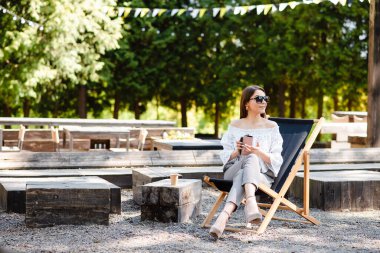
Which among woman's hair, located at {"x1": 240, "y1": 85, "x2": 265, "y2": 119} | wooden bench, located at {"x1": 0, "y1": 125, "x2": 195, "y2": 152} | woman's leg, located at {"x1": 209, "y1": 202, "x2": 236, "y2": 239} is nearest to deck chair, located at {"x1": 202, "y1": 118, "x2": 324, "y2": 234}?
woman's leg, located at {"x1": 209, "y1": 202, "x2": 236, "y2": 239}

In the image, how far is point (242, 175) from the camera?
6152mm

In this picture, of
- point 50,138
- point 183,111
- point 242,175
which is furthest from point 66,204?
point 183,111

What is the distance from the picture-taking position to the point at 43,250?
5.30 meters

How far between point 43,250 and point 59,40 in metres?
12.5

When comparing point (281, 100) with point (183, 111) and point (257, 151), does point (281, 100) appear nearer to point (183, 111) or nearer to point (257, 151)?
point (183, 111)

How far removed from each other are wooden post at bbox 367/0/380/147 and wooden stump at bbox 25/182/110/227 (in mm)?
7265

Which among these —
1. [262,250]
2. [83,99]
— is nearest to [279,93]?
[83,99]

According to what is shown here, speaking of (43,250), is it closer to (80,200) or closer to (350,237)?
(80,200)

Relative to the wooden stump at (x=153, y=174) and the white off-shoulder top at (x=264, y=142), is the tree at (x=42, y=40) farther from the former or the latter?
the white off-shoulder top at (x=264, y=142)

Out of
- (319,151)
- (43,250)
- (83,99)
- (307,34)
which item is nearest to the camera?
(43,250)

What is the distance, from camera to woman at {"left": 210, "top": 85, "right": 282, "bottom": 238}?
604cm

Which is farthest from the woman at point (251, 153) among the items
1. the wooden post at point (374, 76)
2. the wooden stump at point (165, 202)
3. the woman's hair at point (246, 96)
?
the wooden post at point (374, 76)

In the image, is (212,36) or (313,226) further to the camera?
(212,36)

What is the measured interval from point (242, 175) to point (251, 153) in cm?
25
